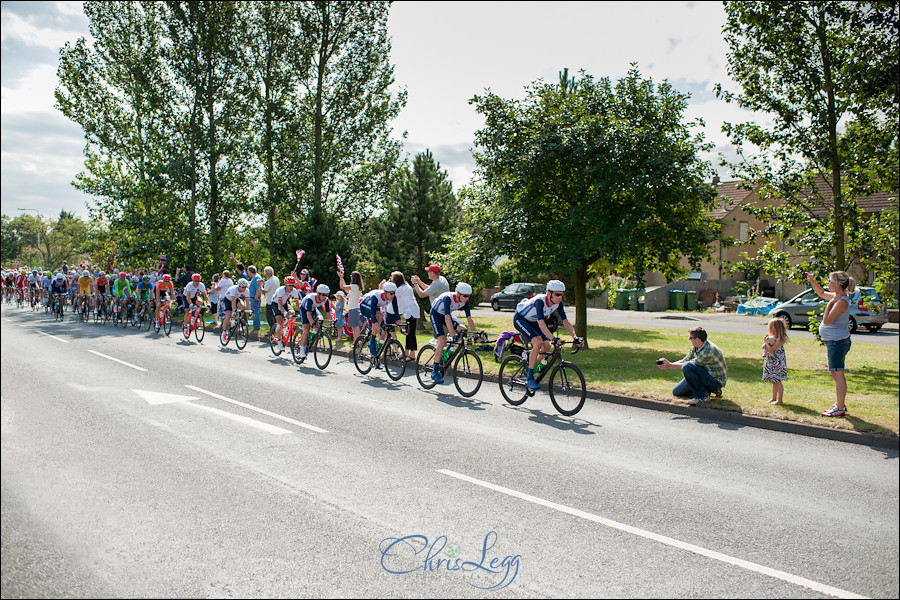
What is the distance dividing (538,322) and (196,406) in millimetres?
4961

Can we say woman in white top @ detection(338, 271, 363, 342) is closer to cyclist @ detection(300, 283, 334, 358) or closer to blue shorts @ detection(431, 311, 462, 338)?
cyclist @ detection(300, 283, 334, 358)

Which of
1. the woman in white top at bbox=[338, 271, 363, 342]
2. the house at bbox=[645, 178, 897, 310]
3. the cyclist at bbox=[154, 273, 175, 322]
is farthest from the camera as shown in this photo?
the cyclist at bbox=[154, 273, 175, 322]

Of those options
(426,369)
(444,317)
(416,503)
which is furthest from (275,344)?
(416,503)

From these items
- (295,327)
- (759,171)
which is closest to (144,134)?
(295,327)

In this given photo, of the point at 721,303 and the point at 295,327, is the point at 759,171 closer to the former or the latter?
the point at 295,327

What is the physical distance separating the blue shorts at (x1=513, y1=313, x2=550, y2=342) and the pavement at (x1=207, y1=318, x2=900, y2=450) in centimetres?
175

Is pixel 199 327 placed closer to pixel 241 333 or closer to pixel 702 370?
pixel 241 333

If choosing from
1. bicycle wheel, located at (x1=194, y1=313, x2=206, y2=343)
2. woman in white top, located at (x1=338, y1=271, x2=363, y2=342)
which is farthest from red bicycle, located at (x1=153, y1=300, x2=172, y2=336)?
woman in white top, located at (x1=338, y1=271, x2=363, y2=342)

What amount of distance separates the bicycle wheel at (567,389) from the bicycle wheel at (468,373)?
1463 mm

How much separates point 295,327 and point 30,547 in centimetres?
1359

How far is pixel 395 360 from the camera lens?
12.6 meters

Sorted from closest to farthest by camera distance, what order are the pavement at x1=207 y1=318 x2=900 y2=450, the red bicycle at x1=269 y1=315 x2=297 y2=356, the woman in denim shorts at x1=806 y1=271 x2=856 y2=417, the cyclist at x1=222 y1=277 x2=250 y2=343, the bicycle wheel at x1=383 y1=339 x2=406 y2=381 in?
the pavement at x1=207 y1=318 x2=900 y2=450 < the woman in denim shorts at x1=806 y1=271 x2=856 y2=417 < the bicycle wheel at x1=383 y1=339 x2=406 y2=381 < the red bicycle at x1=269 y1=315 x2=297 y2=356 < the cyclist at x1=222 y1=277 x2=250 y2=343

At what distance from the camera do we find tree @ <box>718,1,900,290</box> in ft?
43.8

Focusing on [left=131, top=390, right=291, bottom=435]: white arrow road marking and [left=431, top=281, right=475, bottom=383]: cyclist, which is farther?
[left=431, top=281, right=475, bottom=383]: cyclist
